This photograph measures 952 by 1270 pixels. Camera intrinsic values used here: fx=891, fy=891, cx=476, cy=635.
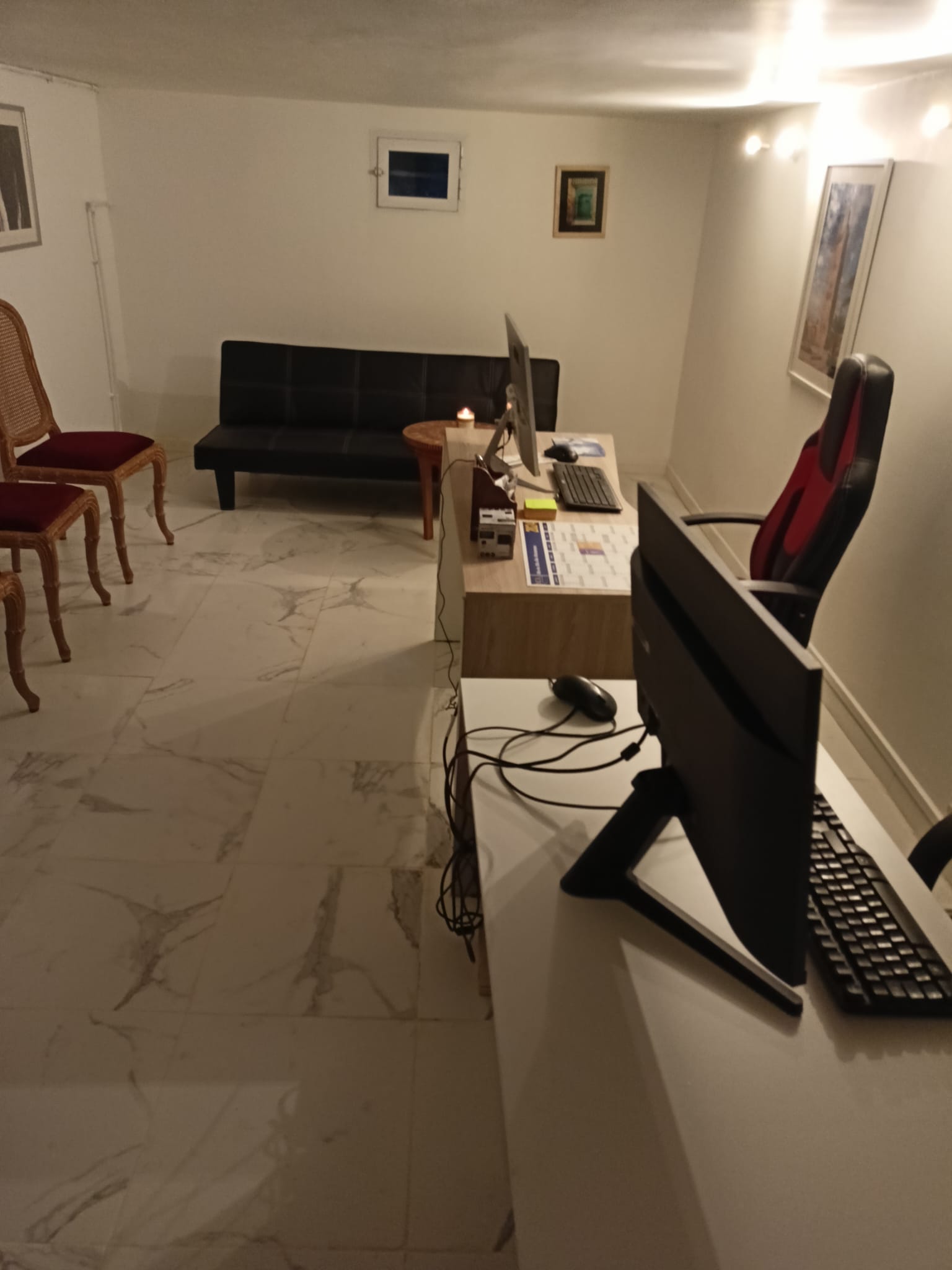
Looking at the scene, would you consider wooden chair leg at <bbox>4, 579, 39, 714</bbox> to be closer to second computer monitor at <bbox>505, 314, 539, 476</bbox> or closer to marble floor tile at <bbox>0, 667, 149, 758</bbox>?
marble floor tile at <bbox>0, 667, 149, 758</bbox>

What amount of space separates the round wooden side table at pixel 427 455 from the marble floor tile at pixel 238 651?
1.15 metres

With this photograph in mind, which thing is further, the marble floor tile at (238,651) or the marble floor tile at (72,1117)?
the marble floor tile at (238,651)

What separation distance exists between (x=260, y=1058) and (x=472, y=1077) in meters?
0.47

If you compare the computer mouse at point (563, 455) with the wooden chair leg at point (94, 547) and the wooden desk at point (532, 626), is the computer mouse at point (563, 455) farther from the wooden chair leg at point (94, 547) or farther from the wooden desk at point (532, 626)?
the wooden chair leg at point (94, 547)

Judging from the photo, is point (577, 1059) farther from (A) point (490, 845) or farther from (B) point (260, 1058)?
(B) point (260, 1058)

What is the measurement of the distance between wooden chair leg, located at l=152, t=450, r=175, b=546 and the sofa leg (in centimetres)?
49

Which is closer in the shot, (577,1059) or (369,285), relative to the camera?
(577,1059)

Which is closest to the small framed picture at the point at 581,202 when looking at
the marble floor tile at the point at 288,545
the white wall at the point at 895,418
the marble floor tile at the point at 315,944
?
the white wall at the point at 895,418

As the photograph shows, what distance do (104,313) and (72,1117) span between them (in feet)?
15.5

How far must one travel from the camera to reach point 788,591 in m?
2.47

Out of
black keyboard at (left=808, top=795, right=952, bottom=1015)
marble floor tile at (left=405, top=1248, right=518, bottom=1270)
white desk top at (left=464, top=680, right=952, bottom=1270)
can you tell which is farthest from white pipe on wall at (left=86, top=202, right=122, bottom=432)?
black keyboard at (left=808, top=795, right=952, bottom=1015)

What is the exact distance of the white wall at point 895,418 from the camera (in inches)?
107

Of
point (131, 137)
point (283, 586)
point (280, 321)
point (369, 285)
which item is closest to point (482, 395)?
point (369, 285)

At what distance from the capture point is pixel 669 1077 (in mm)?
1078
